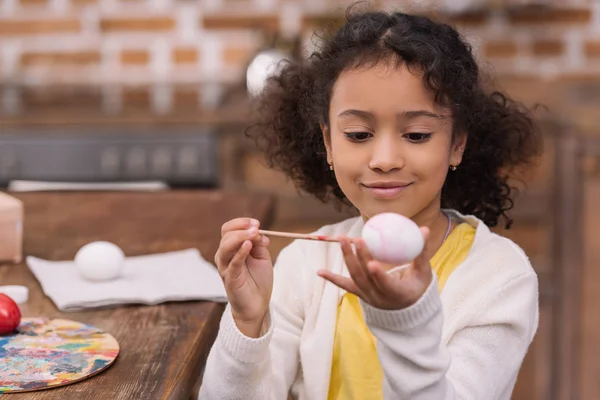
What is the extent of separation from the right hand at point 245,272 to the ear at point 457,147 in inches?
10.4

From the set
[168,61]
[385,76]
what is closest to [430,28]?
[385,76]

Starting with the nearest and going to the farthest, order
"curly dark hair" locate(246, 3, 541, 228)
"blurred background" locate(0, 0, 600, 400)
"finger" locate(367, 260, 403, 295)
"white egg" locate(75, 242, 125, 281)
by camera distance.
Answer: "finger" locate(367, 260, 403, 295) < "curly dark hair" locate(246, 3, 541, 228) < "white egg" locate(75, 242, 125, 281) < "blurred background" locate(0, 0, 600, 400)

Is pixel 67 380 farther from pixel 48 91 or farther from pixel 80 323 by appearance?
pixel 48 91

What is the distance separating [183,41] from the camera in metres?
3.16

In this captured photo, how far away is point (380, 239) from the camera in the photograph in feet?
3.04

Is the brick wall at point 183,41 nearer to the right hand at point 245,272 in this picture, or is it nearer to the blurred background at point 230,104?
the blurred background at point 230,104

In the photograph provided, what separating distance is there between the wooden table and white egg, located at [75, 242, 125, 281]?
66mm

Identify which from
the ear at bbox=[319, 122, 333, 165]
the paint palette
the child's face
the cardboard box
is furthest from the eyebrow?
the cardboard box

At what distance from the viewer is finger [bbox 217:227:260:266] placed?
1.01m

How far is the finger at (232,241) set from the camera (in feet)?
3.33

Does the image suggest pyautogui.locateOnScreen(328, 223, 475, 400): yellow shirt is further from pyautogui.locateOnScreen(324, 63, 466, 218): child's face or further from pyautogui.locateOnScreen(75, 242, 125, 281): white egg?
pyautogui.locateOnScreen(75, 242, 125, 281): white egg

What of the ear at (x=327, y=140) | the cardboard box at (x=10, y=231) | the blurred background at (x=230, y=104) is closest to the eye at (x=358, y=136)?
the ear at (x=327, y=140)

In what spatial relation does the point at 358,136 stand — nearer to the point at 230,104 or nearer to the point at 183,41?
the point at 230,104

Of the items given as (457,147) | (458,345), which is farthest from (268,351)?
(457,147)
